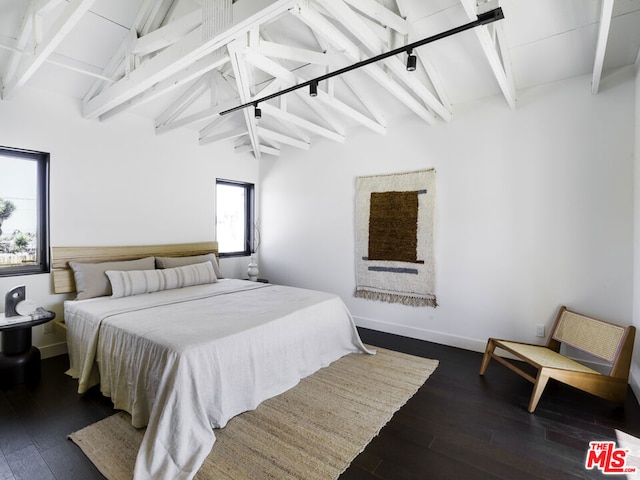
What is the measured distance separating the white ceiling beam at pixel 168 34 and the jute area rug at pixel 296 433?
2.60 meters

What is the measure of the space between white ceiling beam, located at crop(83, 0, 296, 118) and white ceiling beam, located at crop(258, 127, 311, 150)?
1.60 meters

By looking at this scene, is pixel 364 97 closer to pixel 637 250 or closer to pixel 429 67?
pixel 429 67

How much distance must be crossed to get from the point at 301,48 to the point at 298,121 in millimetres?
894

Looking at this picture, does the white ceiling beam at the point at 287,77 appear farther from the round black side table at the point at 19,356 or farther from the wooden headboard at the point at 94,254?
the round black side table at the point at 19,356

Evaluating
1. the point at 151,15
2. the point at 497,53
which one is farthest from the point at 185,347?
the point at 497,53

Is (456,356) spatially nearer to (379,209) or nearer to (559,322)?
(559,322)

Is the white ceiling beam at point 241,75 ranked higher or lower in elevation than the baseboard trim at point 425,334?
higher

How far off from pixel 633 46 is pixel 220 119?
404cm

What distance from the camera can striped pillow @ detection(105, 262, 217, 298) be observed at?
124 inches

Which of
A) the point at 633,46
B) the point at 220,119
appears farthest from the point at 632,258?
the point at 220,119

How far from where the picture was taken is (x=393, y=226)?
153 inches

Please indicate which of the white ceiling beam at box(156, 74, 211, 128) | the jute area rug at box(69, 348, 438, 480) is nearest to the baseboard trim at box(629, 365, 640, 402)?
the jute area rug at box(69, 348, 438, 480)

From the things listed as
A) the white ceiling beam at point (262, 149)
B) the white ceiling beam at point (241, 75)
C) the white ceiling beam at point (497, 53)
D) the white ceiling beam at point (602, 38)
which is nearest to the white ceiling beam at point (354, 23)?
the white ceiling beam at point (497, 53)

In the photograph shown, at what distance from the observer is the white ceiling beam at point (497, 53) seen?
195 cm
